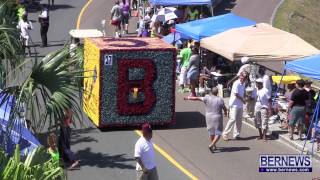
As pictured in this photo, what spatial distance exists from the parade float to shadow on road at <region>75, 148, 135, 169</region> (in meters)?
1.94

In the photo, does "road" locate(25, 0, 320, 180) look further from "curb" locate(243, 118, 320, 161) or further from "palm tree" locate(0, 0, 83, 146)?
"palm tree" locate(0, 0, 83, 146)

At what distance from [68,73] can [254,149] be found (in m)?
7.53

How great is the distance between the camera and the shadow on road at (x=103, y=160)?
52.9 ft

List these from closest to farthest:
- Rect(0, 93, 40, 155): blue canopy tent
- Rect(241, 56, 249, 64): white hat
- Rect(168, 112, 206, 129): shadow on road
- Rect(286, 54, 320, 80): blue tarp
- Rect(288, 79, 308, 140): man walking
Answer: Rect(0, 93, 40, 155): blue canopy tent, Rect(286, 54, 320, 80): blue tarp, Rect(288, 79, 308, 140): man walking, Rect(168, 112, 206, 129): shadow on road, Rect(241, 56, 249, 64): white hat

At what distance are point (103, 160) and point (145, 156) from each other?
402 centimetres

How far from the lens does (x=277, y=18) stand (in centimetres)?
4181

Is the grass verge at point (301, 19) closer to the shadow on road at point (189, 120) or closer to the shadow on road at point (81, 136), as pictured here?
the shadow on road at point (189, 120)

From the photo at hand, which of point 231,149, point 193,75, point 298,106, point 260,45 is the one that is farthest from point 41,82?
point 193,75

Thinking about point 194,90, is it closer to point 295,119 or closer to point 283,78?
point 283,78

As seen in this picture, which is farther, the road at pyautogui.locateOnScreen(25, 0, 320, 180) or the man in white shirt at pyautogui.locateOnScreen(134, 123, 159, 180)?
the road at pyautogui.locateOnScreen(25, 0, 320, 180)

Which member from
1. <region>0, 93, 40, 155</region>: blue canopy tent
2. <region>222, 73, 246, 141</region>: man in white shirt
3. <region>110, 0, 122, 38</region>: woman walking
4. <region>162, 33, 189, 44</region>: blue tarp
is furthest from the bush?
<region>110, 0, 122, 38</region>: woman walking

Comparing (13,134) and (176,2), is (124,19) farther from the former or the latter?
(13,134)

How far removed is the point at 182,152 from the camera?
17391 mm

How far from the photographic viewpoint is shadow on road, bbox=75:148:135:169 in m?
16.1
